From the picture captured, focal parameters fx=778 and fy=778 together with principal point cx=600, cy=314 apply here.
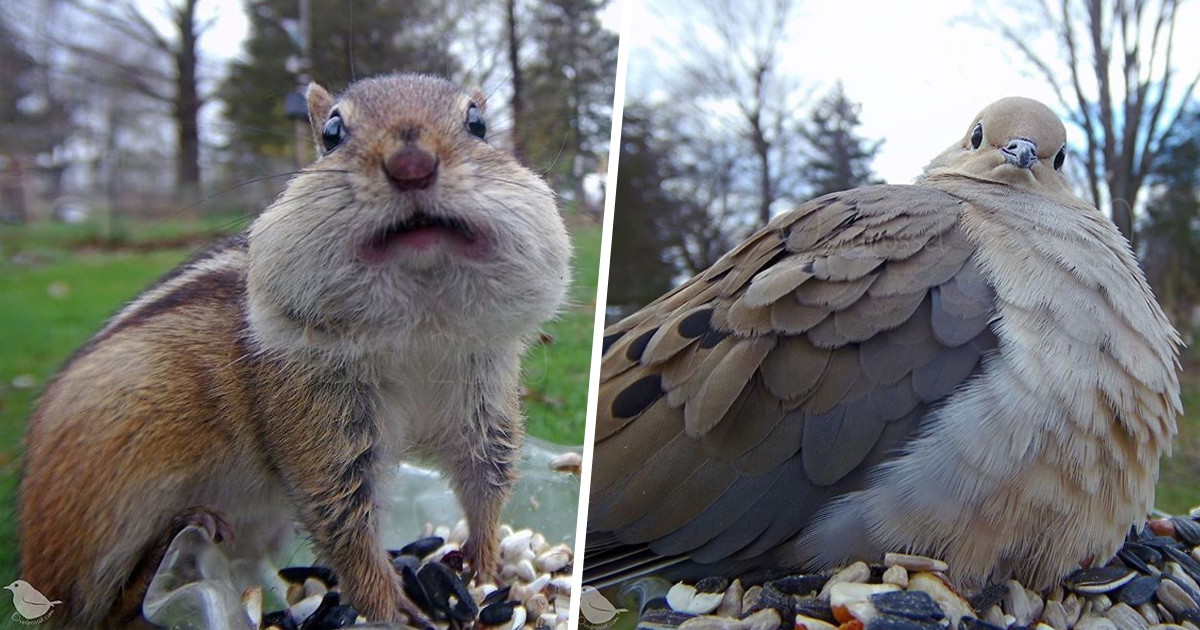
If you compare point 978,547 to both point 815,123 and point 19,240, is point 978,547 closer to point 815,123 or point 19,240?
point 815,123

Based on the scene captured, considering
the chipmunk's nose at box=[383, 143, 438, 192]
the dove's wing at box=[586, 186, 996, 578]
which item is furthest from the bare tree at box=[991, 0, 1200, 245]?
the chipmunk's nose at box=[383, 143, 438, 192]

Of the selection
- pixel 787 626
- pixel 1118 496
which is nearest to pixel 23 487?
pixel 787 626

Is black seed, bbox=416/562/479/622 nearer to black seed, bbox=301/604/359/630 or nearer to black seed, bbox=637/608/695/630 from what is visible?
black seed, bbox=301/604/359/630

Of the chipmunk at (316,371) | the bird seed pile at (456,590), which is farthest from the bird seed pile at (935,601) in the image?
the chipmunk at (316,371)

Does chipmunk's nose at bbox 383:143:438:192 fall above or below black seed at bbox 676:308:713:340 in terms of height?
above

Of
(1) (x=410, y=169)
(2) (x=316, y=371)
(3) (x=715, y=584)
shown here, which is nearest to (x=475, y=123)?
(1) (x=410, y=169)

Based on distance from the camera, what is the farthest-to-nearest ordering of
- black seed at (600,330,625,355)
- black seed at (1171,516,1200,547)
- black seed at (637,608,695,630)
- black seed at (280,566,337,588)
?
black seed at (600,330,625,355), black seed at (1171,516,1200,547), black seed at (637,608,695,630), black seed at (280,566,337,588)

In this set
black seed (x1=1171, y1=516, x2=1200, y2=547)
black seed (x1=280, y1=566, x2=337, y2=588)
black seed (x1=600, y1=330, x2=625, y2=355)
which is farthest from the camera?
black seed (x1=600, y1=330, x2=625, y2=355)

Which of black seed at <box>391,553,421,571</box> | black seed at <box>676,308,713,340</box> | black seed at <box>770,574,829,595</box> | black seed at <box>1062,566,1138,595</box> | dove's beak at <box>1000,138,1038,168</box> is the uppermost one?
dove's beak at <box>1000,138,1038,168</box>
